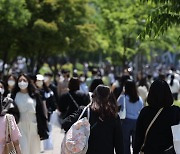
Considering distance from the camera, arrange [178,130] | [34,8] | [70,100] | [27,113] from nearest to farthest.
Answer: [178,130] < [27,113] < [70,100] < [34,8]

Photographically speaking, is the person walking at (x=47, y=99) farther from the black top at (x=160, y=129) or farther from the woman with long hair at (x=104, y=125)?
the black top at (x=160, y=129)

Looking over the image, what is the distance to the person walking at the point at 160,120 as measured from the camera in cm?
681

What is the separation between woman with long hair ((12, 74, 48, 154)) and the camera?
393 inches

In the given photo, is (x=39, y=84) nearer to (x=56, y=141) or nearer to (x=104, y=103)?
(x=56, y=141)

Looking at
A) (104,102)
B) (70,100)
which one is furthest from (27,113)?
(104,102)

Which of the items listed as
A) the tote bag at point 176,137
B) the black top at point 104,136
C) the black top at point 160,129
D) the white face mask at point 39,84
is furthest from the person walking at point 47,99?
the tote bag at point 176,137

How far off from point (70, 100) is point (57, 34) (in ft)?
67.6

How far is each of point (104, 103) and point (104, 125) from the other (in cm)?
25

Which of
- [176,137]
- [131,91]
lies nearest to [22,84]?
[131,91]

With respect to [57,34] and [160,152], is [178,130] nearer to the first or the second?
[160,152]

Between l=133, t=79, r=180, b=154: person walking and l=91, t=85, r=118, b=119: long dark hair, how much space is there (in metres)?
0.39

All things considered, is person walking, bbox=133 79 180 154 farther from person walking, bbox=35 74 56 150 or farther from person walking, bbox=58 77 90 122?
person walking, bbox=35 74 56 150

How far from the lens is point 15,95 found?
33.1 feet

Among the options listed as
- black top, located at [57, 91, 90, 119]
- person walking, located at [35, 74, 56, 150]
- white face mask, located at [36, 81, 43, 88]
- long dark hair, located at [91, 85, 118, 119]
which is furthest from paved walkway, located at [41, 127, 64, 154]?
long dark hair, located at [91, 85, 118, 119]
